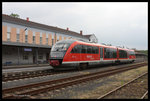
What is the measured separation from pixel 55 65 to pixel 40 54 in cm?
2221

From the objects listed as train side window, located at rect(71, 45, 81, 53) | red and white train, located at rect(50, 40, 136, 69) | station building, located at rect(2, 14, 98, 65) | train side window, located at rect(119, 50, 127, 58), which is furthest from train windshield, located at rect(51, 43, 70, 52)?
train side window, located at rect(119, 50, 127, 58)

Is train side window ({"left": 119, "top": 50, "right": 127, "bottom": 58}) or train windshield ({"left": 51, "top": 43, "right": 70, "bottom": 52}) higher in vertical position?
train windshield ({"left": 51, "top": 43, "right": 70, "bottom": 52})

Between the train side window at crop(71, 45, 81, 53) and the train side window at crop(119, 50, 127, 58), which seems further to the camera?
the train side window at crop(119, 50, 127, 58)

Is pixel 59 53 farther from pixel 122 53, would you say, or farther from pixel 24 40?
pixel 24 40

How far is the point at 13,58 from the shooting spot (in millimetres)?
28953

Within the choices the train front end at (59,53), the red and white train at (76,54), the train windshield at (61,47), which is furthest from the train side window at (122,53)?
the train windshield at (61,47)

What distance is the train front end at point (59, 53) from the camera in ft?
45.0

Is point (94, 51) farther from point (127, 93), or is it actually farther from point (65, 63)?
point (127, 93)

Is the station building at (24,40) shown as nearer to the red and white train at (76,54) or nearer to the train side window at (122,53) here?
the train side window at (122,53)

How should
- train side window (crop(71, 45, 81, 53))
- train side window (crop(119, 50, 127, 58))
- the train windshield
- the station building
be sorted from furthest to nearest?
the station building → train side window (crop(119, 50, 127, 58)) → train side window (crop(71, 45, 81, 53)) → the train windshield

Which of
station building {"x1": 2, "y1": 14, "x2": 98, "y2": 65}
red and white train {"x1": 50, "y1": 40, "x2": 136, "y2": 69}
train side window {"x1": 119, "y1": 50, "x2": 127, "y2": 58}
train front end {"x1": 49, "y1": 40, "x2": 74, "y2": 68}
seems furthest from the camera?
station building {"x1": 2, "y1": 14, "x2": 98, "y2": 65}

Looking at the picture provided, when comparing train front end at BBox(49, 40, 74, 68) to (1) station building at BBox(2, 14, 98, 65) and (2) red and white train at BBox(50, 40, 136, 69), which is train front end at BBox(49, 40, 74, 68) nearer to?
(2) red and white train at BBox(50, 40, 136, 69)

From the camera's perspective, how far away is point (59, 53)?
1397cm

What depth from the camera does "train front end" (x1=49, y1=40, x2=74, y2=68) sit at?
540 inches
